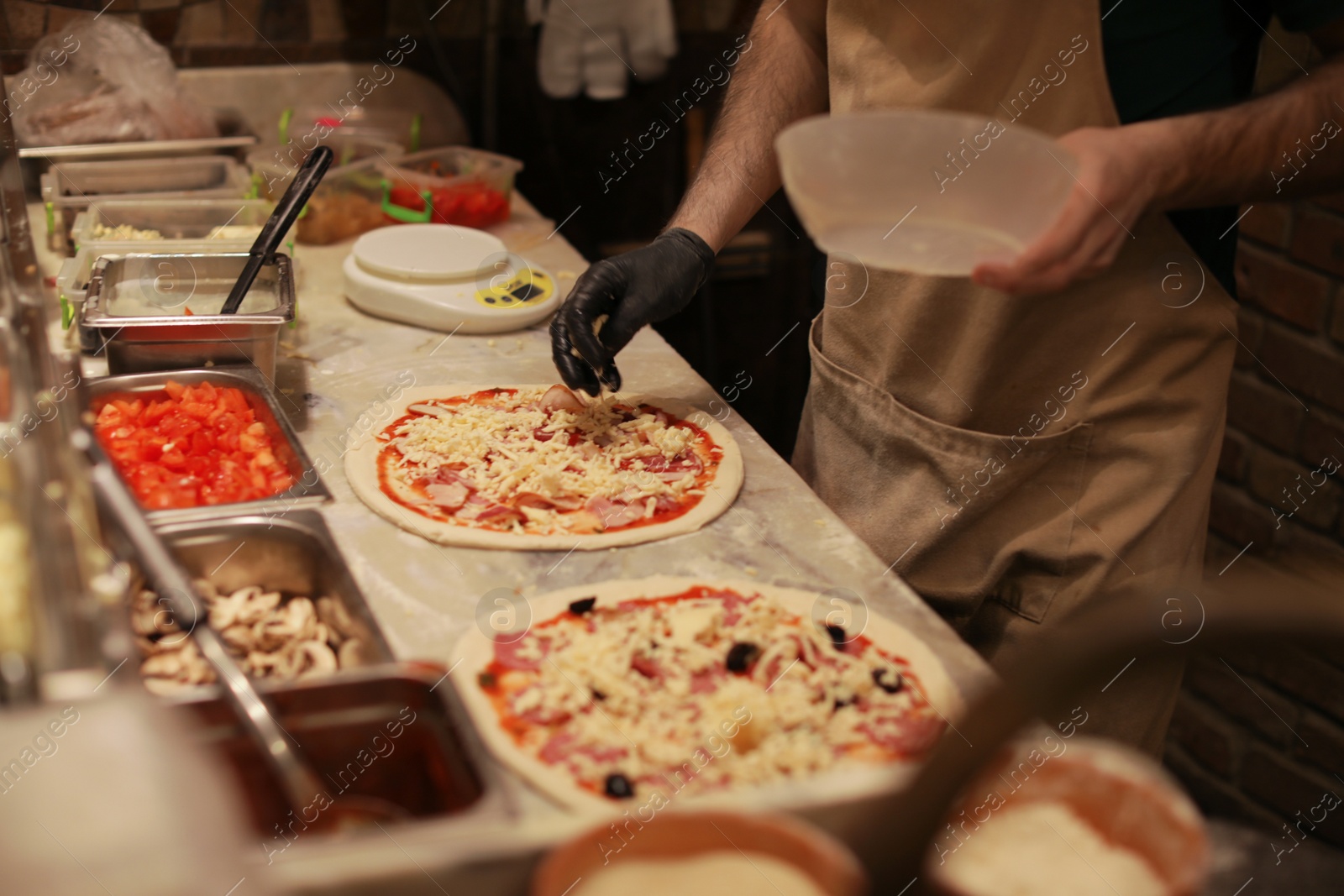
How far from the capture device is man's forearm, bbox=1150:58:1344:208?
1542 mm

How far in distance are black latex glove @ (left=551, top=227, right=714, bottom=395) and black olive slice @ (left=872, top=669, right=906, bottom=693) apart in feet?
2.80

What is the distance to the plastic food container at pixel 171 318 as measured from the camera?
6.78 feet

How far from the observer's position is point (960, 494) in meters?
1.98

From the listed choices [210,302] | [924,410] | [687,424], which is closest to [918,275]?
[924,410]

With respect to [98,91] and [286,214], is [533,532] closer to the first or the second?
[286,214]

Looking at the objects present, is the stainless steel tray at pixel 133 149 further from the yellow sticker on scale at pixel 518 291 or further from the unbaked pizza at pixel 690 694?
the unbaked pizza at pixel 690 694

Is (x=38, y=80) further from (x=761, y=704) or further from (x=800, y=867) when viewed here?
(x=800, y=867)

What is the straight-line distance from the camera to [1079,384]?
1884mm

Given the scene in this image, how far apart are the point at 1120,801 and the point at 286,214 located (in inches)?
74.6

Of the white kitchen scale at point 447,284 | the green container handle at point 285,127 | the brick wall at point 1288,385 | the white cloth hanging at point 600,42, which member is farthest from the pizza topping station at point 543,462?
the white cloth hanging at point 600,42

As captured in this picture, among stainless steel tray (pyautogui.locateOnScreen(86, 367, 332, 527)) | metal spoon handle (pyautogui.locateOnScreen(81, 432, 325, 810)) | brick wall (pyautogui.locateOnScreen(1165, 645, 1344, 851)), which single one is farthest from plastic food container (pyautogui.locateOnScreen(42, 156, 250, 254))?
brick wall (pyautogui.locateOnScreen(1165, 645, 1344, 851))

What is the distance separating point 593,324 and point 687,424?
0.27 m

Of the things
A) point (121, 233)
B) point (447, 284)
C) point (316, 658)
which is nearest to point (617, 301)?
point (447, 284)

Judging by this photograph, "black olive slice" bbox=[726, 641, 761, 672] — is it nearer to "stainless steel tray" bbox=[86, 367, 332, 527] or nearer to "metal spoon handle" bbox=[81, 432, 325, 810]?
"metal spoon handle" bbox=[81, 432, 325, 810]
